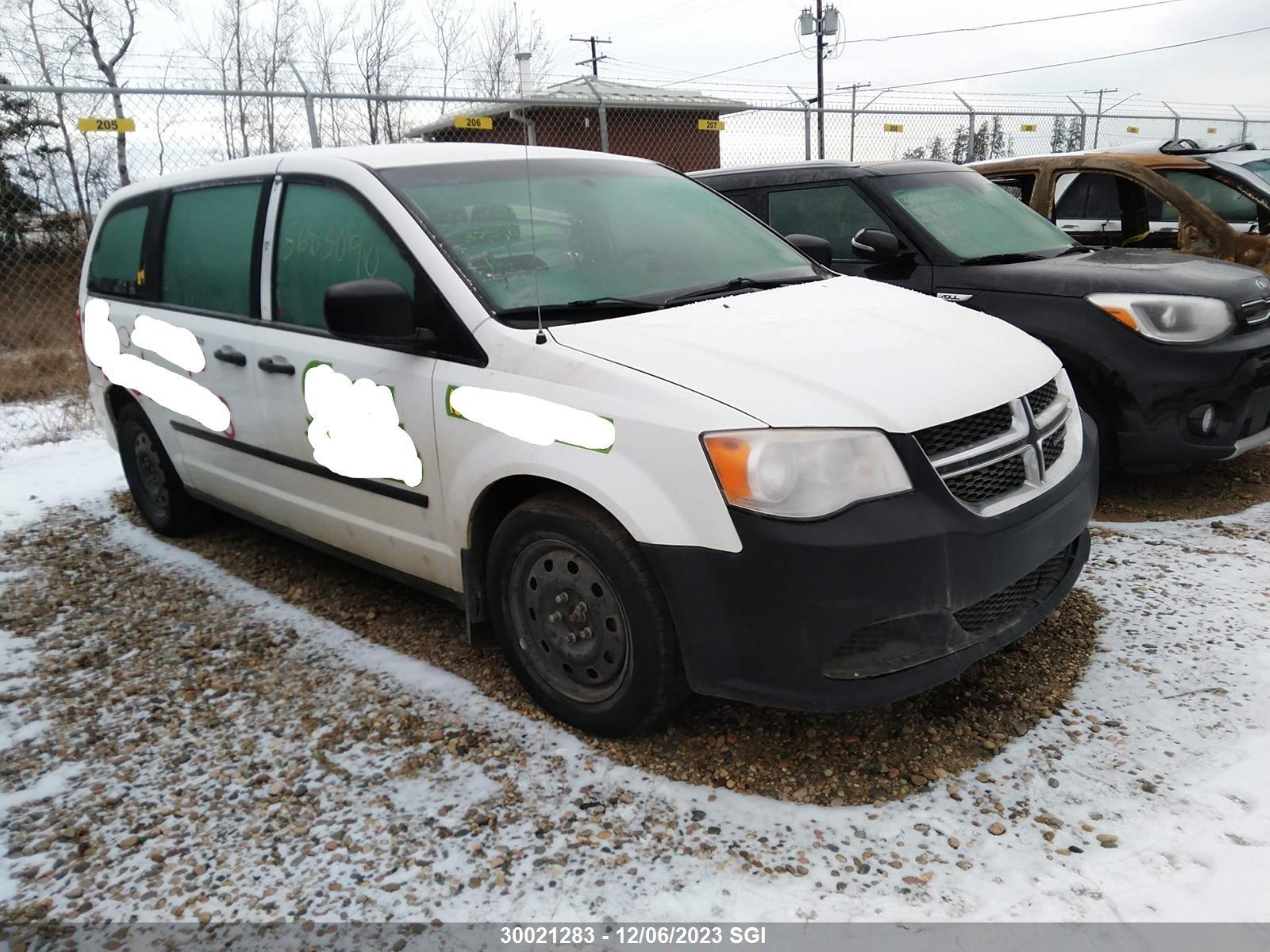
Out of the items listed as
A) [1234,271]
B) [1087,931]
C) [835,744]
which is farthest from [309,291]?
[1234,271]

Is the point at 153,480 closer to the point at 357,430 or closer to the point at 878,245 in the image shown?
the point at 357,430

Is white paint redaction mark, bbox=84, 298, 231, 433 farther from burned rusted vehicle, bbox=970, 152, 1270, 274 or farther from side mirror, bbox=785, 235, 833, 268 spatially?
burned rusted vehicle, bbox=970, 152, 1270, 274

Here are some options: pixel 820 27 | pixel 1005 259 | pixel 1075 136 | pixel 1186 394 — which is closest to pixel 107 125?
pixel 1005 259

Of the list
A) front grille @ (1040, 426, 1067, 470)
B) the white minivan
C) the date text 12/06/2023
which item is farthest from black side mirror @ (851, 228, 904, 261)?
the date text 12/06/2023

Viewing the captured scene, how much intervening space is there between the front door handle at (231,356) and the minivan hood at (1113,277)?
11.1 ft

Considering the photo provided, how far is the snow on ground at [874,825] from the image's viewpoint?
215cm

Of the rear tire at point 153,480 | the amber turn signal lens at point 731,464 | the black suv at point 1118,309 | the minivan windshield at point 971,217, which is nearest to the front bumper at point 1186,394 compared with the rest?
the black suv at point 1118,309

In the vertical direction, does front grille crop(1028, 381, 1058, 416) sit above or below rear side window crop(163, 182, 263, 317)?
below

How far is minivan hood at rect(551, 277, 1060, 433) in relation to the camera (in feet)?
7.77

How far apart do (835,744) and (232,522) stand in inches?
145

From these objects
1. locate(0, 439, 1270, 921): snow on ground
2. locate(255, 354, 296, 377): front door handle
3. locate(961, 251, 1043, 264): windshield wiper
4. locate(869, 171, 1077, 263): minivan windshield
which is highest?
locate(869, 171, 1077, 263): minivan windshield

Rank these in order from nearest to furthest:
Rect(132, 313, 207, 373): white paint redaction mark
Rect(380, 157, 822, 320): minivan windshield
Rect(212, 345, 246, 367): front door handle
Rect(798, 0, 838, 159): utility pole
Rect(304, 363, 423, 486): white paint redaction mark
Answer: Rect(380, 157, 822, 320): minivan windshield < Rect(304, 363, 423, 486): white paint redaction mark < Rect(212, 345, 246, 367): front door handle < Rect(132, 313, 207, 373): white paint redaction mark < Rect(798, 0, 838, 159): utility pole

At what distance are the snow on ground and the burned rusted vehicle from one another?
13.7 feet

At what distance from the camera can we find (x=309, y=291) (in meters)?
3.41
